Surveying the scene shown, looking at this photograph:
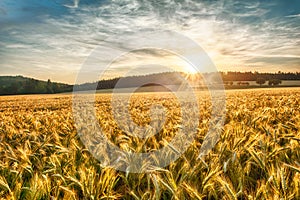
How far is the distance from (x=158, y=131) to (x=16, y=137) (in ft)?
8.69

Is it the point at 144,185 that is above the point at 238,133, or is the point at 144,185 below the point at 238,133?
below

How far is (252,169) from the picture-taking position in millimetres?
2967

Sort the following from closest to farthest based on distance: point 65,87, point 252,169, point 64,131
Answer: point 252,169 → point 64,131 → point 65,87

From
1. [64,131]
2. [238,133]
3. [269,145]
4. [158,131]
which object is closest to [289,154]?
[269,145]

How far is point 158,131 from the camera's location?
5.07 meters

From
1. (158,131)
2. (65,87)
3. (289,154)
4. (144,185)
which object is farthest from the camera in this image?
(65,87)

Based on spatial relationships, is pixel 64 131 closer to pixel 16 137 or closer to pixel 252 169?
pixel 16 137

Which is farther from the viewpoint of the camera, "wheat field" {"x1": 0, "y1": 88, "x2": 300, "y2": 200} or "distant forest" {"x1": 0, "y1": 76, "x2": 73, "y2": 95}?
"distant forest" {"x1": 0, "y1": 76, "x2": 73, "y2": 95}

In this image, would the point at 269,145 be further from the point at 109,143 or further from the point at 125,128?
the point at 125,128

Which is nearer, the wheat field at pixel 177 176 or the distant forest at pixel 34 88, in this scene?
the wheat field at pixel 177 176

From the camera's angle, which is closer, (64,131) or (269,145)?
(269,145)

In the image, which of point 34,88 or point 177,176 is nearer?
point 177,176

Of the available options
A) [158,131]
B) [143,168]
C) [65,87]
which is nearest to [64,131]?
[158,131]

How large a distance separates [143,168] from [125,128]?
277 centimetres
